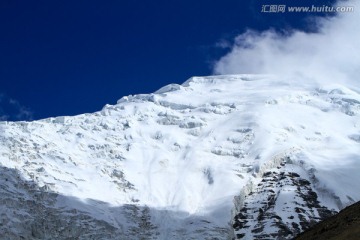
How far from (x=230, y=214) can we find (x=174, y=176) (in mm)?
32230

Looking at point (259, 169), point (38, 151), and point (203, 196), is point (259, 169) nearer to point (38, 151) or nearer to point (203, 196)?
point (203, 196)

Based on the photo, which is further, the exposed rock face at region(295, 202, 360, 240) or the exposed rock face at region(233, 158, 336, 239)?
the exposed rock face at region(233, 158, 336, 239)

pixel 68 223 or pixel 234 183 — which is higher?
pixel 234 183

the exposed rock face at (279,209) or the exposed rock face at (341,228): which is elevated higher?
the exposed rock face at (279,209)

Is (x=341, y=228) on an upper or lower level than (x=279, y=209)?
lower

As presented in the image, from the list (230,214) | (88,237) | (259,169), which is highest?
(259,169)

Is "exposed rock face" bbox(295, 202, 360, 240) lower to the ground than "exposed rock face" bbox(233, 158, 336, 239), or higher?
lower

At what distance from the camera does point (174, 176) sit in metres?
194

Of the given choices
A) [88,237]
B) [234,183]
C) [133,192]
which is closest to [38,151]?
[133,192]

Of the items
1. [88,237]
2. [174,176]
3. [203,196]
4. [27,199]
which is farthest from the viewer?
[174,176]

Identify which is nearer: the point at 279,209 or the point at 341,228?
the point at 341,228

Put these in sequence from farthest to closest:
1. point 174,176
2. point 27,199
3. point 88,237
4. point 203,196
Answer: point 174,176 → point 203,196 → point 27,199 → point 88,237

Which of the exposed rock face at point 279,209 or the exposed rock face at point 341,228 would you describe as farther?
the exposed rock face at point 279,209

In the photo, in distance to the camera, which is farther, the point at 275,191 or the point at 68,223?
the point at 275,191
